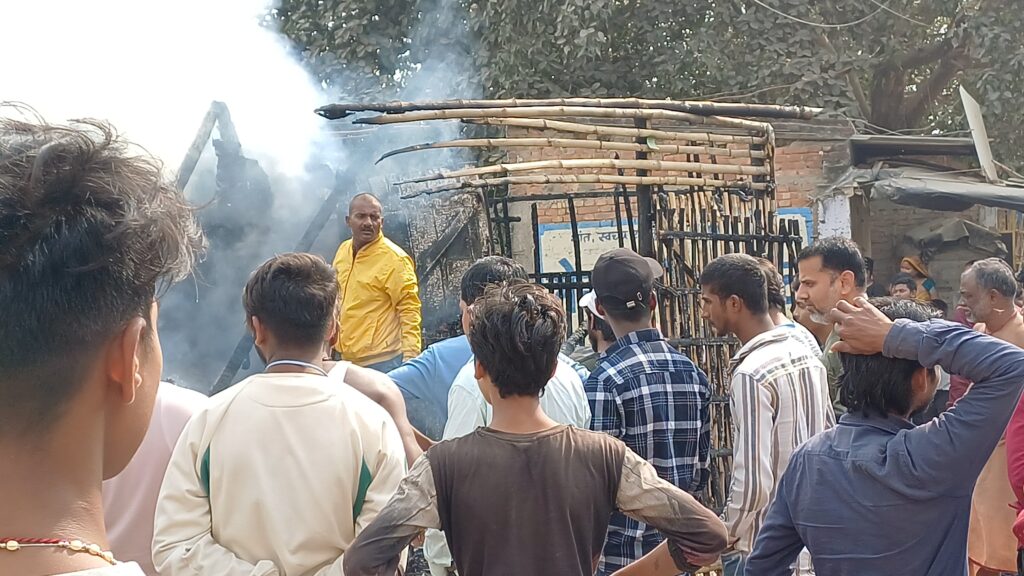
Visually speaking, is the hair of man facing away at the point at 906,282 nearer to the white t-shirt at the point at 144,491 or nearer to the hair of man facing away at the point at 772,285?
the hair of man facing away at the point at 772,285

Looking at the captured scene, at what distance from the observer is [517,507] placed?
2.61 metres

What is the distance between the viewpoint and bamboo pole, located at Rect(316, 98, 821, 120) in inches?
202

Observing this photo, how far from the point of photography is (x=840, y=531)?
2695 mm

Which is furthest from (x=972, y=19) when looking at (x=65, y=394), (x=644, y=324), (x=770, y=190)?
(x=65, y=394)

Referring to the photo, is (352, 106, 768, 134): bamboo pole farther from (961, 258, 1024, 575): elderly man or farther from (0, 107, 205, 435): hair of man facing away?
(0, 107, 205, 435): hair of man facing away

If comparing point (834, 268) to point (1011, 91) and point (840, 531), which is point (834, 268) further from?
point (1011, 91)

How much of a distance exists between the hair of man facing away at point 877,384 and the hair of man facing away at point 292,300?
1568 mm

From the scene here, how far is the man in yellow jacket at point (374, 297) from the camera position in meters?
7.33

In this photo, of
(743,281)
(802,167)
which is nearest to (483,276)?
(743,281)

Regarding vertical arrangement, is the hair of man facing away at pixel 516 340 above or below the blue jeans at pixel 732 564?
→ above

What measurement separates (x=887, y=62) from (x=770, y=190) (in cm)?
876

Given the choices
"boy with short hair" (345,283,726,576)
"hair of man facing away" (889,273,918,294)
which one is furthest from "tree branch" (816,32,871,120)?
"boy with short hair" (345,283,726,576)

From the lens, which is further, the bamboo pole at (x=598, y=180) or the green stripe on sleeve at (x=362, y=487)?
the bamboo pole at (x=598, y=180)

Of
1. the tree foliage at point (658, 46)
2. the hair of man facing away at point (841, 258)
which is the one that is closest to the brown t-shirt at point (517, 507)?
the hair of man facing away at point (841, 258)
